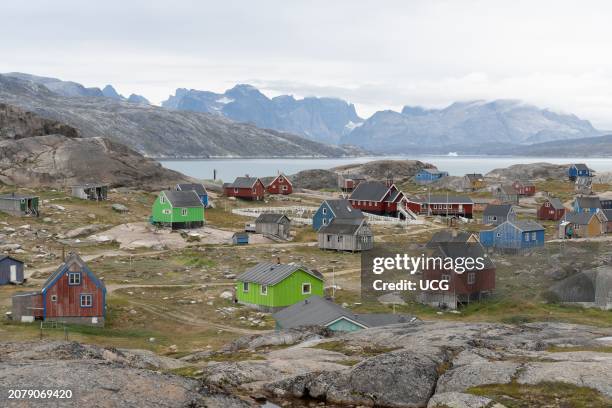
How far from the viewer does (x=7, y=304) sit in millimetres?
53656

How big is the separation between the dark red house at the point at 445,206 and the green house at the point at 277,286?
7262 centimetres

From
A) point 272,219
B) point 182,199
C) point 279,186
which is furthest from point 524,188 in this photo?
point 182,199

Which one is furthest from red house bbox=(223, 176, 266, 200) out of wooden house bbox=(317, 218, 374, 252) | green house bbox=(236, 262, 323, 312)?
green house bbox=(236, 262, 323, 312)

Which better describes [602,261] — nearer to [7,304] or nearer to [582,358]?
[582,358]

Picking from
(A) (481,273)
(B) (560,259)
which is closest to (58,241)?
(A) (481,273)

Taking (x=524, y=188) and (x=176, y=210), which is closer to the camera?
(x=176, y=210)

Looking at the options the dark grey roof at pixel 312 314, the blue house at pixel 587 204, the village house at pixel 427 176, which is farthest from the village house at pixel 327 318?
the village house at pixel 427 176

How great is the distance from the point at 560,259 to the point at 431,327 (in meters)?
45.0

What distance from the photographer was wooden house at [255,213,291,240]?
95312 millimetres

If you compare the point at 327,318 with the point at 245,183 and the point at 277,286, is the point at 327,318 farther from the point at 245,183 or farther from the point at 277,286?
the point at 245,183

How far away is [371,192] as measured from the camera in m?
128

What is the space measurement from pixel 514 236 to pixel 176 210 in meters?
46.3

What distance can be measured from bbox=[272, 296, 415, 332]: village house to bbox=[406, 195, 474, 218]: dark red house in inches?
3245

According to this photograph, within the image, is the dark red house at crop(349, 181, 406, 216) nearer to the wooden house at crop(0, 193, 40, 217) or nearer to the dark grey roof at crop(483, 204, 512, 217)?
the dark grey roof at crop(483, 204, 512, 217)
